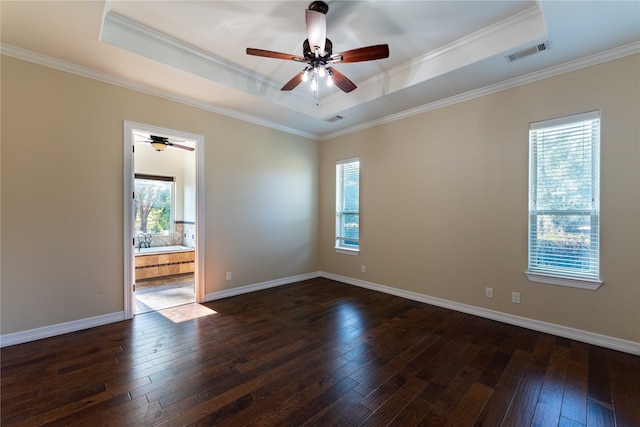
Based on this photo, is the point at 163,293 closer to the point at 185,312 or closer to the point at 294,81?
the point at 185,312

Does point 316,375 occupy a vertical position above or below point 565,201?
below

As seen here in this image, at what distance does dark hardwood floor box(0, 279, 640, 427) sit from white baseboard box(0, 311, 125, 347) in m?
0.10

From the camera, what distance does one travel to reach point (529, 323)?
3102 millimetres

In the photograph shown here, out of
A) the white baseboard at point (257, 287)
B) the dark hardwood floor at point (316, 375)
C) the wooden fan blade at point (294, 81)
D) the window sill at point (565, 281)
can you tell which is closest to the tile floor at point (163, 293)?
the white baseboard at point (257, 287)

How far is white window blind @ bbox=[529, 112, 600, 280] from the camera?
275 centimetres

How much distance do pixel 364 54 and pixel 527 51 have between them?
65.9 inches

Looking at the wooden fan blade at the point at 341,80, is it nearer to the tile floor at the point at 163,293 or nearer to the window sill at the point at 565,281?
the window sill at the point at 565,281

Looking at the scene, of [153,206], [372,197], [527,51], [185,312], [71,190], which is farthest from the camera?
[153,206]

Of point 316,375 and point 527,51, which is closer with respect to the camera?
point 316,375

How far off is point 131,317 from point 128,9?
3.37 m

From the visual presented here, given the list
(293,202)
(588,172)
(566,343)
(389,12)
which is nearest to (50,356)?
(293,202)

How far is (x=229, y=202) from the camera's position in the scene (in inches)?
169

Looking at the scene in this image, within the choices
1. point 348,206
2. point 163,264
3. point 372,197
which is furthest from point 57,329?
point 372,197

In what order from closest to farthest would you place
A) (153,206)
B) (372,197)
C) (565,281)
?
(565,281) < (372,197) < (153,206)
